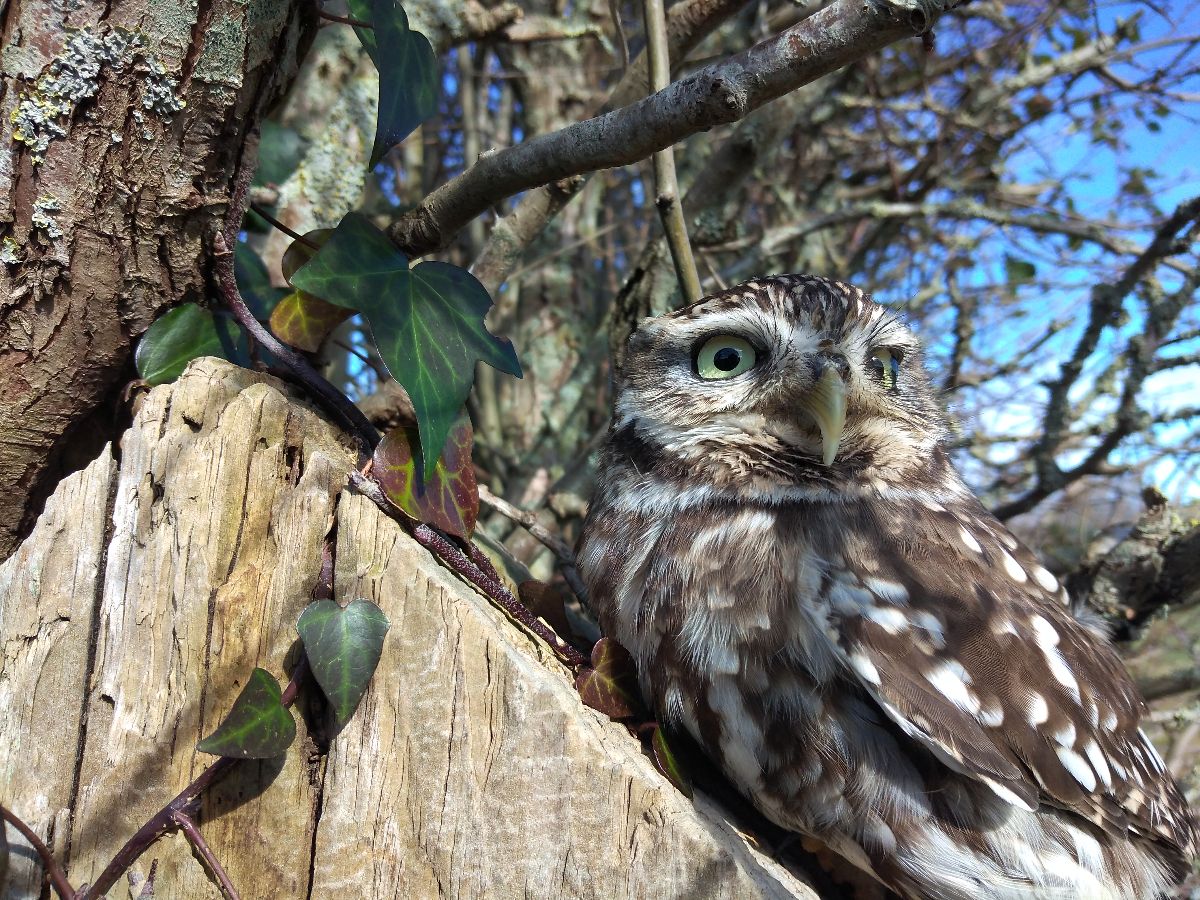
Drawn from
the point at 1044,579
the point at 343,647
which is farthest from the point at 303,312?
the point at 1044,579

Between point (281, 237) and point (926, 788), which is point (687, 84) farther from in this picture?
point (281, 237)

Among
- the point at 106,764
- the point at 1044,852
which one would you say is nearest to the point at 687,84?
the point at 106,764

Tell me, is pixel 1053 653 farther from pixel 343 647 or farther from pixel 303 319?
pixel 303 319

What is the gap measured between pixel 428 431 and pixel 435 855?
625 mm

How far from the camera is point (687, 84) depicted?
116cm

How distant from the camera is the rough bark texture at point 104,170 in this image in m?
1.26

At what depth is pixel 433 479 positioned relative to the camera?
1413 mm

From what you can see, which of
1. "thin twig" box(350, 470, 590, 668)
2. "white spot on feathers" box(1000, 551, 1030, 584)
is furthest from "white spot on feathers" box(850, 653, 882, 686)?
"white spot on feathers" box(1000, 551, 1030, 584)

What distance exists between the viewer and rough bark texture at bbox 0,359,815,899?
1.22 meters

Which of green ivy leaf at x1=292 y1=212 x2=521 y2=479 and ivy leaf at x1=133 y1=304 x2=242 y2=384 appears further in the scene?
ivy leaf at x1=133 y1=304 x2=242 y2=384

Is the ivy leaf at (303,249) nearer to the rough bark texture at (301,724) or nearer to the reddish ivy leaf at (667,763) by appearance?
the rough bark texture at (301,724)

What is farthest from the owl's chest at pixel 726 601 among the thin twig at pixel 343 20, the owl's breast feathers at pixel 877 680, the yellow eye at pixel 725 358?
the thin twig at pixel 343 20

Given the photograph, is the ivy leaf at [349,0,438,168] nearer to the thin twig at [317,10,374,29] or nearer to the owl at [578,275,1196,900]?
the thin twig at [317,10,374,29]

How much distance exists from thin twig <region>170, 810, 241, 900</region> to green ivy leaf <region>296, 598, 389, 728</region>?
9.1 inches
